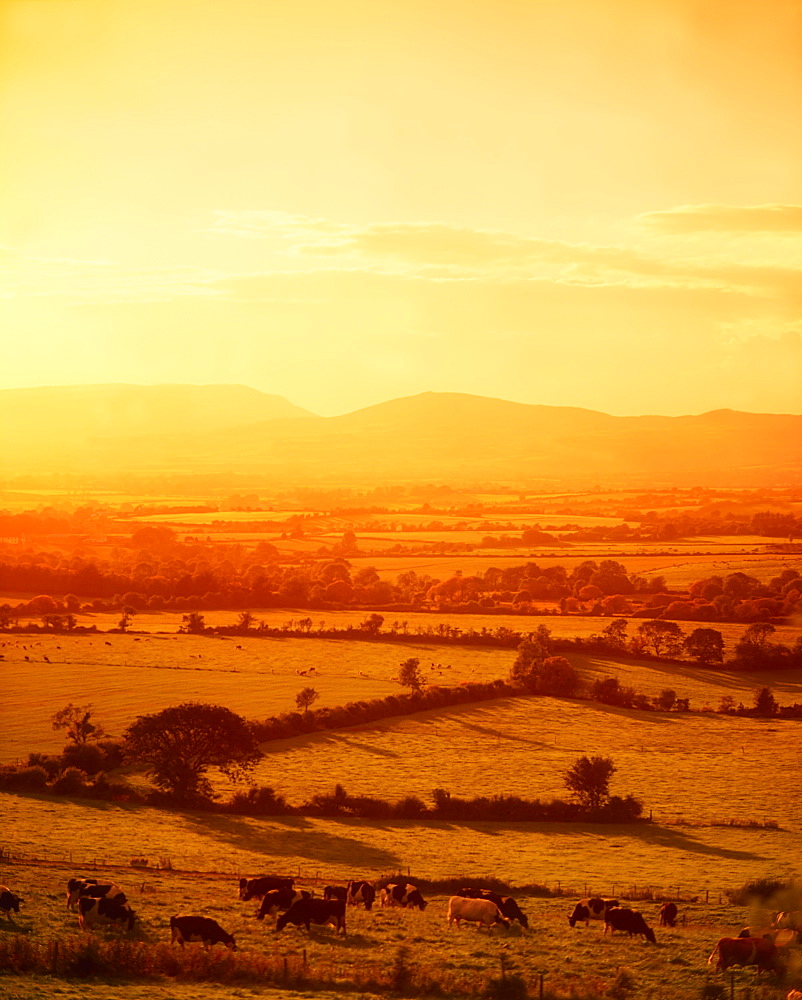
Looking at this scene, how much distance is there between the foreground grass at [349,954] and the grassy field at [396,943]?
24 millimetres

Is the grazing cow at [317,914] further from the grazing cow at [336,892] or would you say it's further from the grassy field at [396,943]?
the grazing cow at [336,892]

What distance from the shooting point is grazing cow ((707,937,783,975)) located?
58.6 feet

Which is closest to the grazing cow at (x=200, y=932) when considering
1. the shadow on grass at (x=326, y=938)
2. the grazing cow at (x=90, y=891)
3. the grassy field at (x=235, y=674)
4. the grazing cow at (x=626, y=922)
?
the shadow on grass at (x=326, y=938)

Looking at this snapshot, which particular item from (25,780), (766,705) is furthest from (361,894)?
(766,705)

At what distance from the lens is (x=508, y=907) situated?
68.4ft

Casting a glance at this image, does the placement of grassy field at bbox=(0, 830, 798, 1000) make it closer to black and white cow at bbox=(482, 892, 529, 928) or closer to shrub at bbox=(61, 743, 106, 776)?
black and white cow at bbox=(482, 892, 529, 928)

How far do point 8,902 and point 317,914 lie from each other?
18.0ft

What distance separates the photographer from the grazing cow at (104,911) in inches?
742

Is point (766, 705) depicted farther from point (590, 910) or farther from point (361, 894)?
point (361, 894)

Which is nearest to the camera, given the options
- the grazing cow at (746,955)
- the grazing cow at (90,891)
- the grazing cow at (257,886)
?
the grazing cow at (746,955)

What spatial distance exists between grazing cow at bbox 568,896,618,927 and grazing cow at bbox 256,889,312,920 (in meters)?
5.22

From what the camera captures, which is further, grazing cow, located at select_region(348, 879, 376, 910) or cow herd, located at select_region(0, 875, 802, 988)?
grazing cow, located at select_region(348, 879, 376, 910)

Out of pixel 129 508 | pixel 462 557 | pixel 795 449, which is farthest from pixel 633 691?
pixel 795 449

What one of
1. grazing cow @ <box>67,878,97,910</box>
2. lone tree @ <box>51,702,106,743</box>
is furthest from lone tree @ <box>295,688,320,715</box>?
grazing cow @ <box>67,878,97,910</box>
